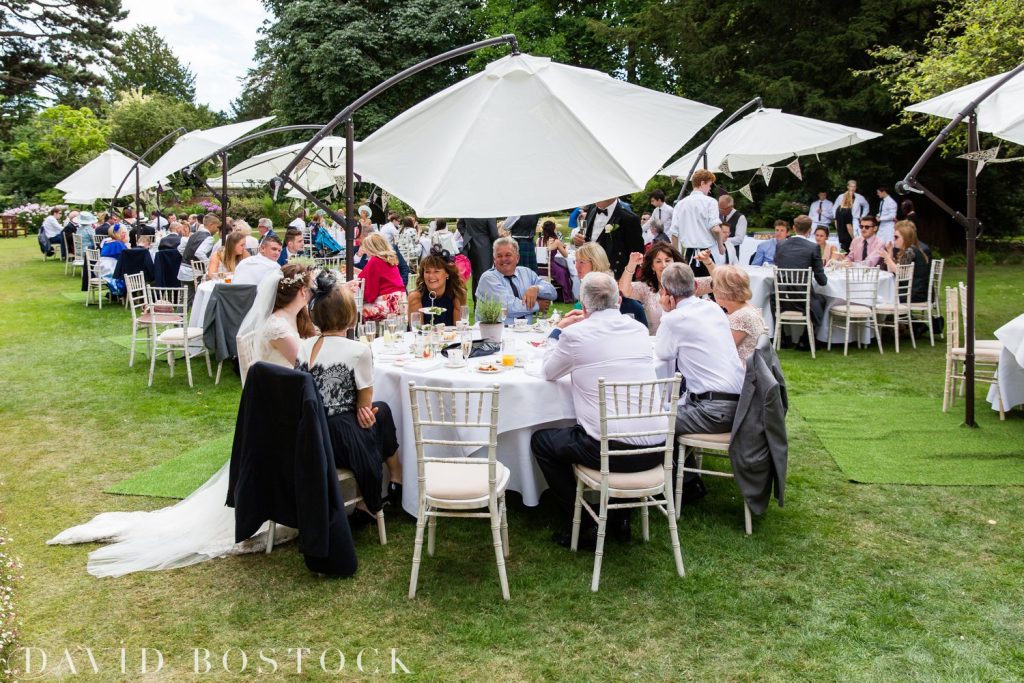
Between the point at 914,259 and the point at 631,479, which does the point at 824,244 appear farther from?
the point at 631,479

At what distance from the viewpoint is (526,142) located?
4.52 m

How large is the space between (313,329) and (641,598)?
91.8 inches

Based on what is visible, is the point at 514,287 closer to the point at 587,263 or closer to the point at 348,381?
the point at 587,263

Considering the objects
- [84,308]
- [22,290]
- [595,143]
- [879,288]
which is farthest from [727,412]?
[22,290]

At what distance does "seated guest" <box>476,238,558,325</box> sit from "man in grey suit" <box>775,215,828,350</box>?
4.07m

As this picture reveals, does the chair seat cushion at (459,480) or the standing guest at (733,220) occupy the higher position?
the standing guest at (733,220)

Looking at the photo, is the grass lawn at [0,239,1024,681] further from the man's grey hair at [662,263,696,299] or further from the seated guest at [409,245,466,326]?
the seated guest at [409,245,466,326]

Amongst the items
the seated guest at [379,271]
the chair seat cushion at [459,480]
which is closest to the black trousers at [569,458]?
the chair seat cushion at [459,480]

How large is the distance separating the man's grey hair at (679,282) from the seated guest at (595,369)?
0.58 metres

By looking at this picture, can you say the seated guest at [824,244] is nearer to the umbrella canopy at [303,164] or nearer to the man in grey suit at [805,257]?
the man in grey suit at [805,257]

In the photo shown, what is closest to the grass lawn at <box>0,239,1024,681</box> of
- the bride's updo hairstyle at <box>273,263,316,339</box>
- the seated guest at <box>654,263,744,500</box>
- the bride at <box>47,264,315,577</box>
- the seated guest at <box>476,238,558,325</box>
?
the bride at <box>47,264,315,577</box>

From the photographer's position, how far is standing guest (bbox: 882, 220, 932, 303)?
9125 mm

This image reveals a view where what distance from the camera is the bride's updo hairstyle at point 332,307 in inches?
164

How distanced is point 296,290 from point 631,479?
2.11 metres
